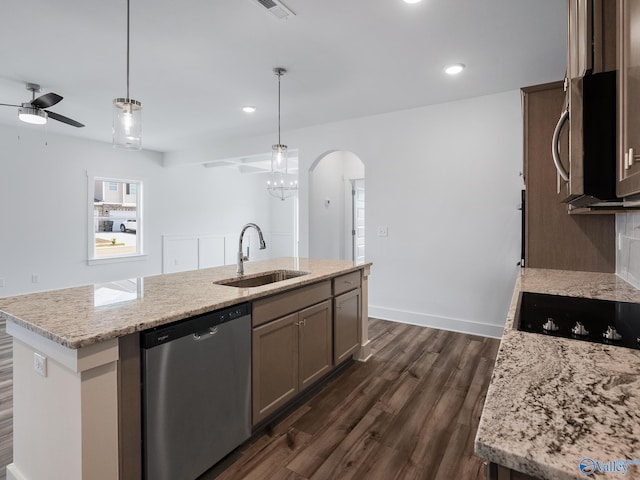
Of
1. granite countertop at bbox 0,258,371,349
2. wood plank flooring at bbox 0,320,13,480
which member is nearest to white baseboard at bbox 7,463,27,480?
wood plank flooring at bbox 0,320,13,480

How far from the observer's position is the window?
19.1 feet

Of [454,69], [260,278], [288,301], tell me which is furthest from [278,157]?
[454,69]

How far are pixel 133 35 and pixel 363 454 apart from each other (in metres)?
3.16

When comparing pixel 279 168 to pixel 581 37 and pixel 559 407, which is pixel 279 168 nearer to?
pixel 581 37

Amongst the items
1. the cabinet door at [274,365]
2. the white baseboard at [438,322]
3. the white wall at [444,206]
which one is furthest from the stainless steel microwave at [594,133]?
the white baseboard at [438,322]

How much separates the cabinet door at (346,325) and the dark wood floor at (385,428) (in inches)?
7.8

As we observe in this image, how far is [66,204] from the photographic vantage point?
17.7 ft

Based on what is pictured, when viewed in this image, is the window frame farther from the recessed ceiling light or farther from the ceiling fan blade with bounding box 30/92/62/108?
the recessed ceiling light

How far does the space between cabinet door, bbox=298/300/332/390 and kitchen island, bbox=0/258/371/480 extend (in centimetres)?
78

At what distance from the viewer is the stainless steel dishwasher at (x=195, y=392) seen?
1.42m

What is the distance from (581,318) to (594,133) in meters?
0.77

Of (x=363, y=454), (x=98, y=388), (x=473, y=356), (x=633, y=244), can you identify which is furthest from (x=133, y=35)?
(x=473, y=356)

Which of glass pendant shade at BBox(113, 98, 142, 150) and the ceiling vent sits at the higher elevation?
the ceiling vent

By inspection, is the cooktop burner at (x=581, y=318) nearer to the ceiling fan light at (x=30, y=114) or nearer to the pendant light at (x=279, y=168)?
the pendant light at (x=279, y=168)
